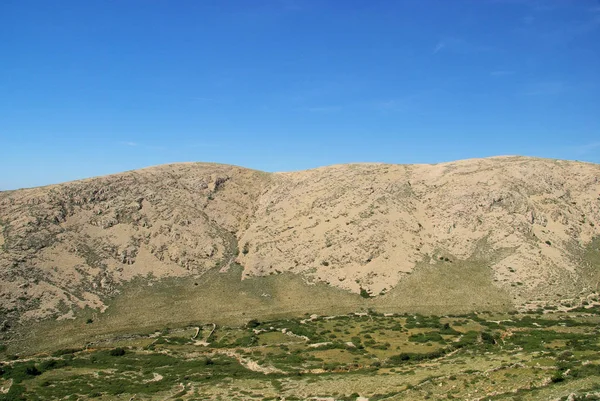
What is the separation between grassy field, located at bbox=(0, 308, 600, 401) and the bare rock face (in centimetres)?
1584

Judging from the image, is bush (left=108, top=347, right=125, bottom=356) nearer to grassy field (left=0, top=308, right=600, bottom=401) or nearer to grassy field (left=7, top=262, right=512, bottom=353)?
grassy field (left=0, top=308, right=600, bottom=401)

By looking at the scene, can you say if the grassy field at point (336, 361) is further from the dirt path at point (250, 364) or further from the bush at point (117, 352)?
the bush at point (117, 352)

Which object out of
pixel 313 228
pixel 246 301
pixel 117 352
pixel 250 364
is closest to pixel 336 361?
pixel 250 364

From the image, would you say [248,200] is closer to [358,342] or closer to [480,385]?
[358,342]

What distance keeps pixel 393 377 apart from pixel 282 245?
59.5 metres

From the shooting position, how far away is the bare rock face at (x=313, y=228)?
3150 inches

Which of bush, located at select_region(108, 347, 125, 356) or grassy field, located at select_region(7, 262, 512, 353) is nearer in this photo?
bush, located at select_region(108, 347, 125, 356)

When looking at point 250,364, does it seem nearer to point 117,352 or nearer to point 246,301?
point 117,352

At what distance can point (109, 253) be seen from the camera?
296 feet

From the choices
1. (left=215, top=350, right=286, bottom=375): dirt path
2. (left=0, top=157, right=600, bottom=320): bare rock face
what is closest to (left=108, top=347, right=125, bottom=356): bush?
(left=215, top=350, right=286, bottom=375): dirt path

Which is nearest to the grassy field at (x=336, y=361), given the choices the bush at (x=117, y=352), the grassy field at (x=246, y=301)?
the bush at (x=117, y=352)

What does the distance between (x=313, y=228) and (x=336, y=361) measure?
5338 centimetres

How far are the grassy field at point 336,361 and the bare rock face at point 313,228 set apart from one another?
15.8 meters

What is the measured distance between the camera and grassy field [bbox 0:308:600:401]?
35.0 m
